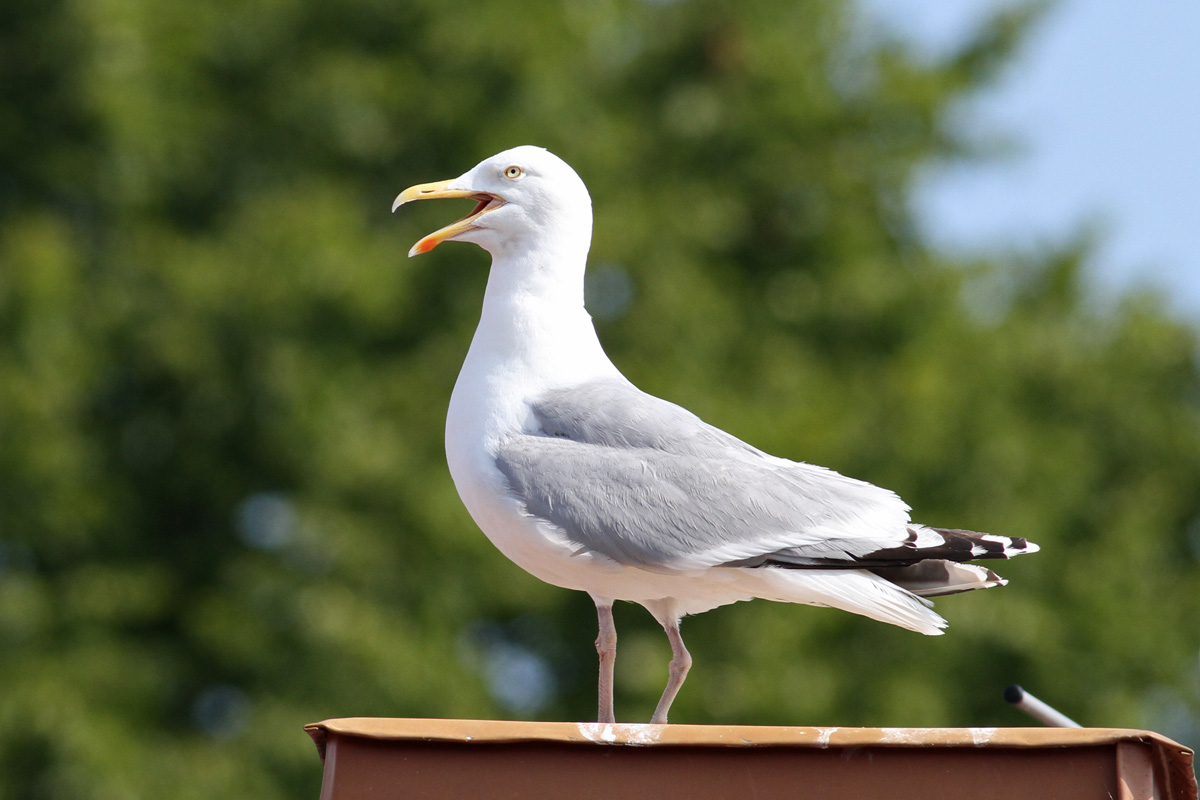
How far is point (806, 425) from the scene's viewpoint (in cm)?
1000

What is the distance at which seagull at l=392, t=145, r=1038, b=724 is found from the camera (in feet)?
10.8

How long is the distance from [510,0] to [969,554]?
9.75 meters

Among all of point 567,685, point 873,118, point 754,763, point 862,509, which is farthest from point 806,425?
point 754,763

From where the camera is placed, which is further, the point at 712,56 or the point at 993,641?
the point at 712,56

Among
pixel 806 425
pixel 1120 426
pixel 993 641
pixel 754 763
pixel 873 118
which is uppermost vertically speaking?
pixel 873 118

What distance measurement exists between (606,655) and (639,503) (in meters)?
0.36

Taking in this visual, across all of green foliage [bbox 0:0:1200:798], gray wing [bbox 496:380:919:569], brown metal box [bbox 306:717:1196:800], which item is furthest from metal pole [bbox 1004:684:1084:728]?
green foliage [bbox 0:0:1200:798]

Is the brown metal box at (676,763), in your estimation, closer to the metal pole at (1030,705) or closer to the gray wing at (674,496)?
the gray wing at (674,496)

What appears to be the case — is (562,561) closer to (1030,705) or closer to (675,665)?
(675,665)

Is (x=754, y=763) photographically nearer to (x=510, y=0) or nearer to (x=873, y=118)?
(x=510, y=0)

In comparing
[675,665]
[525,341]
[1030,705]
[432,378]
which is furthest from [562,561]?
[432,378]

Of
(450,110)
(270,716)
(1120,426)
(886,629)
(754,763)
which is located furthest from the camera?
(1120,426)

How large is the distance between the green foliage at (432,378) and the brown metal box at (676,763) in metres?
6.25

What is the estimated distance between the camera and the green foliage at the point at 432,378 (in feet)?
31.3
